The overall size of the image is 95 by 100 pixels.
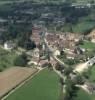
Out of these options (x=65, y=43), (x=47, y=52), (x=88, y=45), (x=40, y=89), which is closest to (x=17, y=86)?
(x=40, y=89)

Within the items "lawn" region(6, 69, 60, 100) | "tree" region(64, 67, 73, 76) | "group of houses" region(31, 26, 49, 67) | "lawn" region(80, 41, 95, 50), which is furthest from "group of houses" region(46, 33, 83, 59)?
"lawn" region(6, 69, 60, 100)

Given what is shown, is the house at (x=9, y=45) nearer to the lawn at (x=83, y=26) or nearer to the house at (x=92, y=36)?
the house at (x=92, y=36)

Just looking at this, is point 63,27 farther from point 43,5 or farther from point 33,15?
point 43,5

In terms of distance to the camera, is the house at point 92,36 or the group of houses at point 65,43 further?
the house at point 92,36

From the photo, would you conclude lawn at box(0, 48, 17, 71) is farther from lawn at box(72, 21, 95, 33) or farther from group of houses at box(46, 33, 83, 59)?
lawn at box(72, 21, 95, 33)

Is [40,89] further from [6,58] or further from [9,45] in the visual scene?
[9,45]

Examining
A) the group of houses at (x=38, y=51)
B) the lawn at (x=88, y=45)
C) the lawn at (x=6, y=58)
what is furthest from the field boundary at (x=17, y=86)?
the lawn at (x=88, y=45)
